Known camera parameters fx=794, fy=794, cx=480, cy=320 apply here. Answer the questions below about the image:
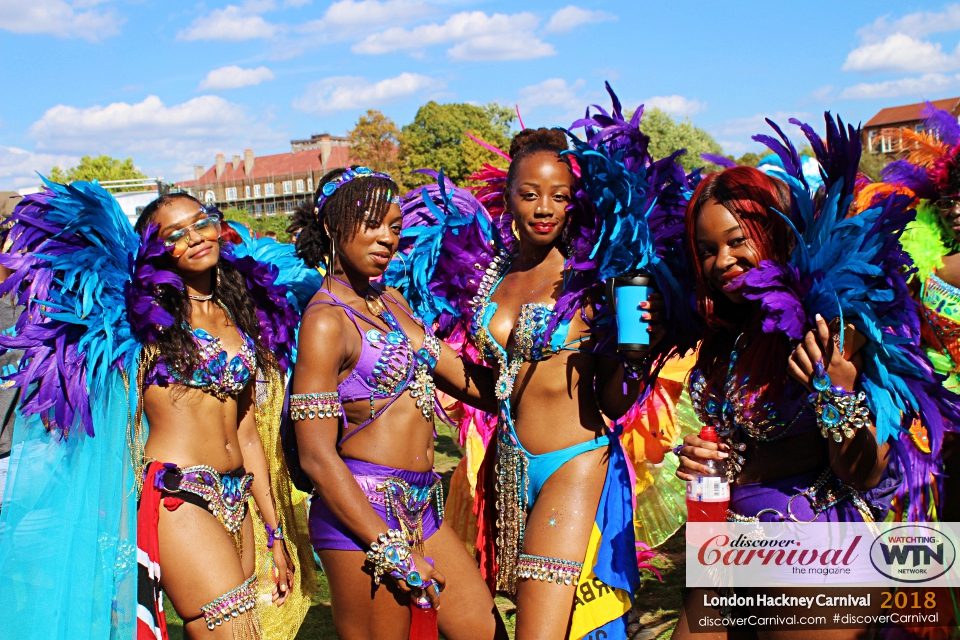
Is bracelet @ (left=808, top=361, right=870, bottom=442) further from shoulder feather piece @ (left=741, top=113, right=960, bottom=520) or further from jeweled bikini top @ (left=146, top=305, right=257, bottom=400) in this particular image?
jeweled bikini top @ (left=146, top=305, right=257, bottom=400)

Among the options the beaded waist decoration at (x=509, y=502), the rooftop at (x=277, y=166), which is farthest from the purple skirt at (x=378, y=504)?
the rooftop at (x=277, y=166)

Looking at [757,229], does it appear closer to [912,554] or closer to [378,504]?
[912,554]

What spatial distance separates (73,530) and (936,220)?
4.15 metres

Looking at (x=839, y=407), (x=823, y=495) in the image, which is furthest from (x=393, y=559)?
(x=839, y=407)

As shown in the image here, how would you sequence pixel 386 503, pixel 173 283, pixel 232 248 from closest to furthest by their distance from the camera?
pixel 386 503, pixel 173 283, pixel 232 248

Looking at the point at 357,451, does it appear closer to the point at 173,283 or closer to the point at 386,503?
the point at 386,503

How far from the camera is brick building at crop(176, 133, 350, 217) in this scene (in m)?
73.6

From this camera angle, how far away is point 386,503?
9.09 ft

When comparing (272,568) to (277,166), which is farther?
(277,166)

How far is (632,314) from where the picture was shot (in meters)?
2.56

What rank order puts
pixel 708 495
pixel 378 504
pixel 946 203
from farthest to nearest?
pixel 946 203 → pixel 378 504 → pixel 708 495

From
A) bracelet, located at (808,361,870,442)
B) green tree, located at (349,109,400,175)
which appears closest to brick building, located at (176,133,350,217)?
green tree, located at (349,109,400,175)

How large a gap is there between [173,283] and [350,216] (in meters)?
0.73

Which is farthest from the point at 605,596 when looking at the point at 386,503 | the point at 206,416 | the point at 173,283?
the point at 173,283
